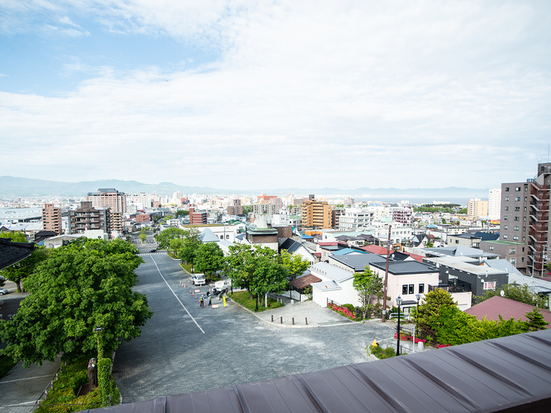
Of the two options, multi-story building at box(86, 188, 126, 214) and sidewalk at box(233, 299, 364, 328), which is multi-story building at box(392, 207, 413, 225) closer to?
sidewalk at box(233, 299, 364, 328)

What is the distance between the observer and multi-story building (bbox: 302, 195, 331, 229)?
103 meters

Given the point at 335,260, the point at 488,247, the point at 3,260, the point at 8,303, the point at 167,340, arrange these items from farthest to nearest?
1. the point at 488,247
2. the point at 335,260
3. the point at 8,303
4. the point at 167,340
5. the point at 3,260

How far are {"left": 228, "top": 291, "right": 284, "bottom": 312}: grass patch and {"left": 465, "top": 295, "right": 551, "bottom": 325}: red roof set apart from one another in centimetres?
1339

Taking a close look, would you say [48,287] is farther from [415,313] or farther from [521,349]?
[415,313]

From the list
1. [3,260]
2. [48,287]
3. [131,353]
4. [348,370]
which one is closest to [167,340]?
[131,353]

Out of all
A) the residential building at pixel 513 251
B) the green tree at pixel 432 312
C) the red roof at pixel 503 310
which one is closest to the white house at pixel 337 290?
the green tree at pixel 432 312

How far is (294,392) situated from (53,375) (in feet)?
47.6

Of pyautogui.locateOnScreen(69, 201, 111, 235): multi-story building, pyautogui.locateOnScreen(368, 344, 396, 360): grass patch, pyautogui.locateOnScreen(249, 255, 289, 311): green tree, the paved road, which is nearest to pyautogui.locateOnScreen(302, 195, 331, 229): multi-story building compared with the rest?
pyautogui.locateOnScreen(69, 201, 111, 235): multi-story building

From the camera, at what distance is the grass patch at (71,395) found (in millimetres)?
11086

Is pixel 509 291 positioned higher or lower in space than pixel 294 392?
lower

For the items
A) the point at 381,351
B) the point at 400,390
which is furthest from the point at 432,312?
the point at 400,390

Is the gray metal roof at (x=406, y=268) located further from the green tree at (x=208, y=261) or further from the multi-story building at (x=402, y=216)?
the multi-story building at (x=402, y=216)

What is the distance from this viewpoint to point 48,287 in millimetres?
14609

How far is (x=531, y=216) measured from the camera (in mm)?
46969
